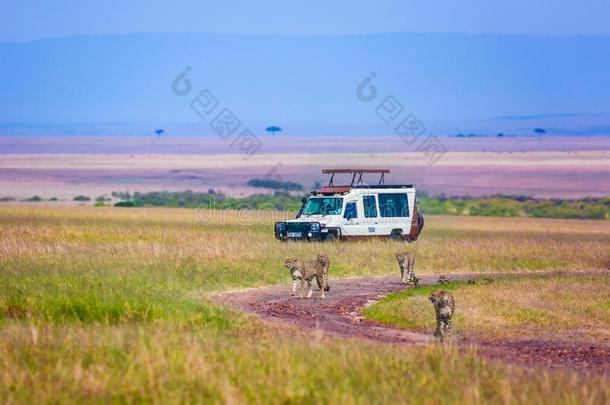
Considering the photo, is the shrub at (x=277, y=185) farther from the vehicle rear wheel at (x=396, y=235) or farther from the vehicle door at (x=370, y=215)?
the vehicle door at (x=370, y=215)

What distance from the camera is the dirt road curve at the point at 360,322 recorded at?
17.2m

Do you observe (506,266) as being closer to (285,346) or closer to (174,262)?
(174,262)

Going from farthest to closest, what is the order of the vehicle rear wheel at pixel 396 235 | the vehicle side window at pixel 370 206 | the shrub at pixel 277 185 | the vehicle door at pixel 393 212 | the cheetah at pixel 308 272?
1. the shrub at pixel 277 185
2. the vehicle rear wheel at pixel 396 235
3. the vehicle door at pixel 393 212
4. the vehicle side window at pixel 370 206
5. the cheetah at pixel 308 272

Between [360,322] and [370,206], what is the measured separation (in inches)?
684

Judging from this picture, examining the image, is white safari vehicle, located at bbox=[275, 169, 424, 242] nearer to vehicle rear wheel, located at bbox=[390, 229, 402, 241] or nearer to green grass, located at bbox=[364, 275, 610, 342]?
vehicle rear wheel, located at bbox=[390, 229, 402, 241]

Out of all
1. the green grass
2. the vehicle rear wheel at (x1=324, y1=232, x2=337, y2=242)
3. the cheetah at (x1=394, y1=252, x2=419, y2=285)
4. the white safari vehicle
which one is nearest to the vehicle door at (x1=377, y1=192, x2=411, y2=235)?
the white safari vehicle

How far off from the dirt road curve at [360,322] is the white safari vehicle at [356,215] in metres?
8.54

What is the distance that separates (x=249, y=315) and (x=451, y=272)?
12813 millimetres

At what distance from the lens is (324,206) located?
3781cm

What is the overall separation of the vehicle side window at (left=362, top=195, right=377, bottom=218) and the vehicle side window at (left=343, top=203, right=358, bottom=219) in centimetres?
39

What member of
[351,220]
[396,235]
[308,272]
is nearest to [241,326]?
[308,272]

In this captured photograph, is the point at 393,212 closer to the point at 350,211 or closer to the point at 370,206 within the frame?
the point at 370,206

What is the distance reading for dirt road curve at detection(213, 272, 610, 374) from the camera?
17172 millimetres

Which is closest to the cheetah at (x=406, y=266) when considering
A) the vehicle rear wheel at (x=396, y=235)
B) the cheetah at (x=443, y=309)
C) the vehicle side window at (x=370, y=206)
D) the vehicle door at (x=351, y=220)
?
the cheetah at (x=443, y=309)
